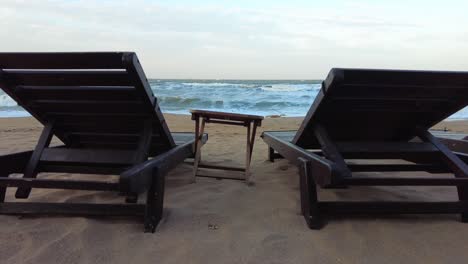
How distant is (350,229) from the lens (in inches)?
99.6

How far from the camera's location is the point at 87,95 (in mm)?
2961

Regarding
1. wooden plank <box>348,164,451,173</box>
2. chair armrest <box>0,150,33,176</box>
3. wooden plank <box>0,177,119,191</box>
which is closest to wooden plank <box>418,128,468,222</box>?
wooden plank <box>348,164,451,173</box>

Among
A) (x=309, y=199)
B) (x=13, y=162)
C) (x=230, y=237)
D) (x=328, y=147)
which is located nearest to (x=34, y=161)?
(x=13, y=162)

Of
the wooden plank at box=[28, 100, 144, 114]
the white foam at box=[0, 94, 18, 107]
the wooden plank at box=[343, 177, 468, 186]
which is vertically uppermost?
the wooden plank at box=[28, 100, 144, 114]

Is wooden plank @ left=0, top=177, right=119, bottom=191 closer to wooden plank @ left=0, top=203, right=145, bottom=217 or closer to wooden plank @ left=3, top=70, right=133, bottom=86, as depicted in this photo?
wooden plank @ left=0, top=203, right=145, bottom=217

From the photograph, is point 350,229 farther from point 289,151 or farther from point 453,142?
point 453,142

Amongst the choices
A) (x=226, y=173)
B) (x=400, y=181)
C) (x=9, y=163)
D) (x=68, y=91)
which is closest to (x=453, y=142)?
(x=400, y=181)

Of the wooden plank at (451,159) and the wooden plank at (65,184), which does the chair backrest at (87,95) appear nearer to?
the wooden plank at (65,184)

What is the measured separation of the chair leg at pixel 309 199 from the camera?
2.58m

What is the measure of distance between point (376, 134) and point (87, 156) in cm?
271

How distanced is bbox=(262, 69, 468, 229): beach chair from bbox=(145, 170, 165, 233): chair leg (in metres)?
1.09

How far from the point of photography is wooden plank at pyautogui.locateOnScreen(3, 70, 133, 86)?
2.72 metres

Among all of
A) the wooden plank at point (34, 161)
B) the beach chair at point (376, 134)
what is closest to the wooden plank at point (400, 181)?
the beach chair at point (376, 134)

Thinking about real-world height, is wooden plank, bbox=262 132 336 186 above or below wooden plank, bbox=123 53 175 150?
below
